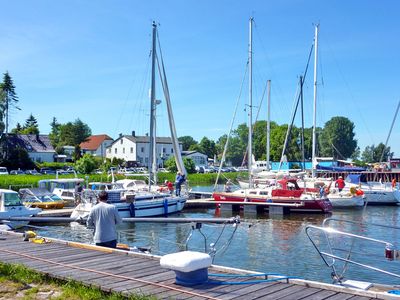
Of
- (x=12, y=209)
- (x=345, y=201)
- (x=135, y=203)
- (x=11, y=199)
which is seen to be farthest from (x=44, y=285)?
(x=345, y=201)

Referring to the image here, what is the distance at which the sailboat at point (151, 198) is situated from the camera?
31.3 meters

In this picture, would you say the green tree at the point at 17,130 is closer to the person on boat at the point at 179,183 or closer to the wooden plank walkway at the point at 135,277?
the person on boat at the point at 179,183

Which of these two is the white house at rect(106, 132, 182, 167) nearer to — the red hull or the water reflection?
the red hull

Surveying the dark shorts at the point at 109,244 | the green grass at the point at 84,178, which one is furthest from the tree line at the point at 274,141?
the dark shorts at the point at 109,244

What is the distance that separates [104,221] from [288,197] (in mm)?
29026

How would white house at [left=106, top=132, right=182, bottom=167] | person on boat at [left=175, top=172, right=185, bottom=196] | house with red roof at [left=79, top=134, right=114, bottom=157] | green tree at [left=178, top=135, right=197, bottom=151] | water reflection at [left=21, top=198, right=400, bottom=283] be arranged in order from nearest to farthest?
water reflection at [left=21, top=198, right=400, bottom=283] → person on boat at [left=175, top=172, right=185, bottom=196] → white house at [left=106, top=132, right=182, bottom=167] → house with red roof at [left=79, top=134, right=114, bottom=157] → green tree at [left=178, top=135, right=197, bottom=151]

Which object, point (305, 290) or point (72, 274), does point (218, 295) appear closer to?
point (305, 290)

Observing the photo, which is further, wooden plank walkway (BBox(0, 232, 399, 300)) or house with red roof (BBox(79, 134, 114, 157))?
house with red roof (BBox(79, 134, 114, 157))

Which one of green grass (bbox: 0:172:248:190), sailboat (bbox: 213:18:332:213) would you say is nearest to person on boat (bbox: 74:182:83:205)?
green grass (bbox: 0:172:248:190)

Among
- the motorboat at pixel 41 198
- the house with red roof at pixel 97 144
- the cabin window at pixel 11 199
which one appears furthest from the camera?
the house with red roof at pixel 97 144

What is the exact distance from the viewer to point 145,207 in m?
33.4

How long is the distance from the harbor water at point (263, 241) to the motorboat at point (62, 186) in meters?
8.66

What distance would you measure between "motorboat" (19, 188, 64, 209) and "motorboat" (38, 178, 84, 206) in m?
1.30

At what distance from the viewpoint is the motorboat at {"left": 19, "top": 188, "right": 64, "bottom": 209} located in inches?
1340
